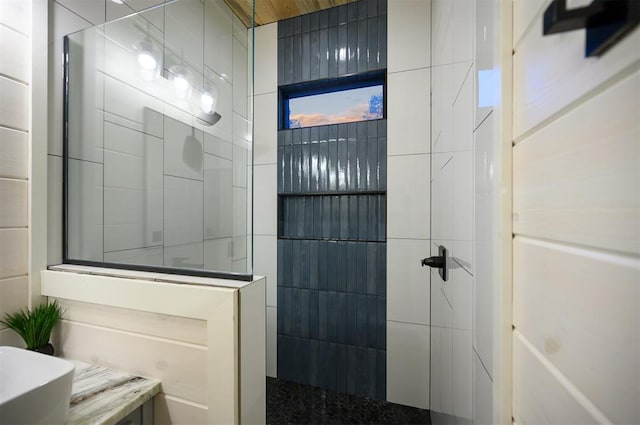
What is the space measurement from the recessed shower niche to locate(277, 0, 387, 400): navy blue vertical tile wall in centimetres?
84

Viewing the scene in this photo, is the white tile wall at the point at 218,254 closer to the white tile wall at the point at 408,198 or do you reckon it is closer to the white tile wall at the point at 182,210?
the white tile wall at the point at 182,210

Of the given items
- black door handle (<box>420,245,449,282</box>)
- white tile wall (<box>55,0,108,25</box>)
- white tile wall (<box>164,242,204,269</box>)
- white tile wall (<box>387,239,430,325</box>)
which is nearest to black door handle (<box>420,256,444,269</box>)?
black door handle (<box>420,245,449,282</box>)

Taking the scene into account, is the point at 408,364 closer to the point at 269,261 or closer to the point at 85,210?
the point at 269,261

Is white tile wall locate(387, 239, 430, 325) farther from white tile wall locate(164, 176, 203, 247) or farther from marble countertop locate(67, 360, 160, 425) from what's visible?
marble countertop locate(67, 360, 160, 425)

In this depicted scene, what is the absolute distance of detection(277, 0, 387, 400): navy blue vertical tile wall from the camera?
5.37 feet

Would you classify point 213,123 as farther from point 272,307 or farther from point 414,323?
point 414,323

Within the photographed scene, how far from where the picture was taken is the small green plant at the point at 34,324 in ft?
2.93

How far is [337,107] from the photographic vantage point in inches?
71.7

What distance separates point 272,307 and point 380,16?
1.90m

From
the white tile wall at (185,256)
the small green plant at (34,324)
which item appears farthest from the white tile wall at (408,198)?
the small green plant at (34,324)

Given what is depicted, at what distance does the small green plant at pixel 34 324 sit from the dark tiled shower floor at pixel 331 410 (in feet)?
3.69

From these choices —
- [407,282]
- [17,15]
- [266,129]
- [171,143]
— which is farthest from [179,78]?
[407,282]

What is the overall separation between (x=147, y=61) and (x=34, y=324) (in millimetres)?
977

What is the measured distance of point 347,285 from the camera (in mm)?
1690
